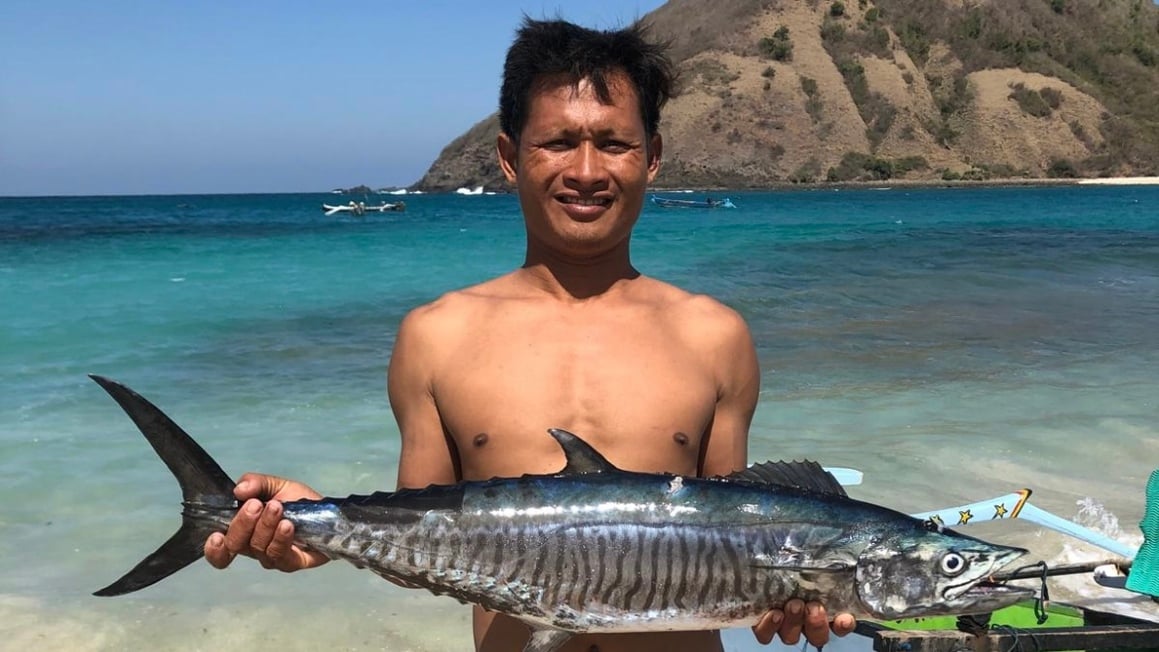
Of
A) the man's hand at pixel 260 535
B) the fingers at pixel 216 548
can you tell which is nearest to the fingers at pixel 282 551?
the man's hand at pixel 260 535

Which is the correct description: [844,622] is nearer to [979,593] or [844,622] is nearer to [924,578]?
[924,578]

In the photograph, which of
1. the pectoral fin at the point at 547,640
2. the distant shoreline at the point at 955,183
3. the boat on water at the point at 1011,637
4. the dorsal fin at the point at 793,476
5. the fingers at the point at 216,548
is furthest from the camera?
the distant shoreline at the point at 955,183

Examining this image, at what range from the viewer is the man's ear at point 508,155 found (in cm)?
286

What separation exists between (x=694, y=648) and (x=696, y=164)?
359ft

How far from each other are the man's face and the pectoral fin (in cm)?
100

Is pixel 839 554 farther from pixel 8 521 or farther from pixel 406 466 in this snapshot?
pixel 8 521

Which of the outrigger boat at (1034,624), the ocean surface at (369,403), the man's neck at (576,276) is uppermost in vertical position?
the man's neck at (576,276)

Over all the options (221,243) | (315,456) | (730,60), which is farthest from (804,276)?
(730,60)

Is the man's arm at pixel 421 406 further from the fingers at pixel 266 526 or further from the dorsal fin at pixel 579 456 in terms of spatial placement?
the dorsal fin at pixel 579 456

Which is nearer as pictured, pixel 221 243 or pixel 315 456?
pixel 315 456

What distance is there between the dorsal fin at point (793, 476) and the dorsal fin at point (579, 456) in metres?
0.32

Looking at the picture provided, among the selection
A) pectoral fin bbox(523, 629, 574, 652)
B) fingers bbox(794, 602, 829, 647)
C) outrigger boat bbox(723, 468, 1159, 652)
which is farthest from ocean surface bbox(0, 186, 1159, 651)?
fingers bbox(794, 602, 829, 647)

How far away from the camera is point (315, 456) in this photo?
8414 mm

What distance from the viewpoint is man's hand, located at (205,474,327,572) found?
2.35m
